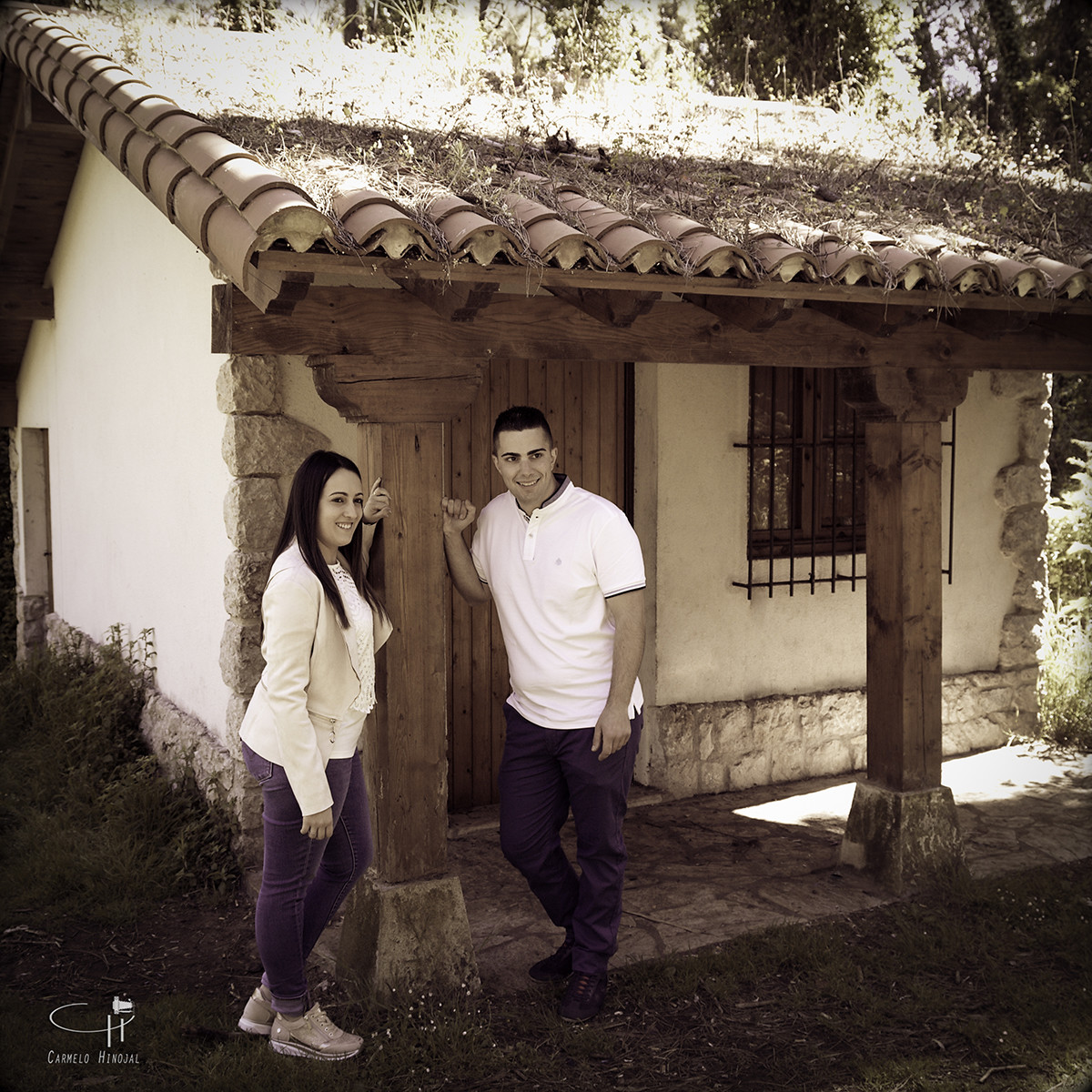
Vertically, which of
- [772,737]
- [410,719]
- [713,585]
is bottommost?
[772,737]

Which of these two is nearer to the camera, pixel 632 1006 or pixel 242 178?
pixel 242 178

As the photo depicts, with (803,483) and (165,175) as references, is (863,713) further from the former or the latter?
(165,175)

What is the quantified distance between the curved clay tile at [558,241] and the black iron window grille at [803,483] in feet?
10.8

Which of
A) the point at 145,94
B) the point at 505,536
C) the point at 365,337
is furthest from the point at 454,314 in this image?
the point at 145,94

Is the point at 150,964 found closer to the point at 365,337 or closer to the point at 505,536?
the point at 505,536

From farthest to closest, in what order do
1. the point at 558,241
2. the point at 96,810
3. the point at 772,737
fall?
the point at 772,737
the point at 96,810
the point at 558,241

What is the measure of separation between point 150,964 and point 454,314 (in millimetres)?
2872

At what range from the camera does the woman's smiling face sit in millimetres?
3535

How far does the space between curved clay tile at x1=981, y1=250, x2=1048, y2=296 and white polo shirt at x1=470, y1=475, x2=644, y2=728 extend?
192 centimetres

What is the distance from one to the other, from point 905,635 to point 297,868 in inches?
124

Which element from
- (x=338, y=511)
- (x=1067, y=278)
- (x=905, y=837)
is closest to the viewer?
(x=338, y=511)

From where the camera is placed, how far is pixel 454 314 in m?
4.01

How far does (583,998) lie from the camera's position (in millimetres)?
3945

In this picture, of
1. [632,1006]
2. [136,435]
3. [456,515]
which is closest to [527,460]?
[456,515]
